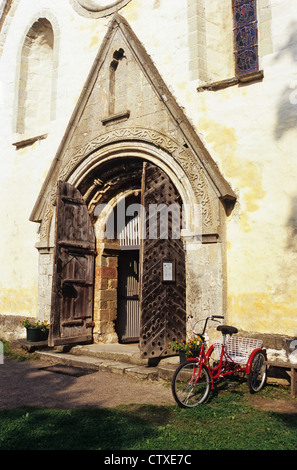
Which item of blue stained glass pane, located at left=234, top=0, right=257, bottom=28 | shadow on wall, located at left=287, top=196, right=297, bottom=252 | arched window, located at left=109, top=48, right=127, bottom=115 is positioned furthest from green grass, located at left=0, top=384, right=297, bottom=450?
blue stained glass pane, located at left=234, top=0, right=257, bottom=28

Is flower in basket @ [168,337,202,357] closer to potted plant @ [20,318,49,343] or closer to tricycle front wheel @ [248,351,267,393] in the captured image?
tricycle front wheel @ [248,351,267,393]

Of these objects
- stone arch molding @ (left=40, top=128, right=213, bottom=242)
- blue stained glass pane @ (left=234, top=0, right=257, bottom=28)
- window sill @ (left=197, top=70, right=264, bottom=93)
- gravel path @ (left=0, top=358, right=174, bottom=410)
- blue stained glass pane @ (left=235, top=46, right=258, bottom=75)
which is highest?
blue stained glass pane @ (left=234, top=0, right=257, bottom=28)

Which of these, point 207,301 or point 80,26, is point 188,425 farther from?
point 80,26

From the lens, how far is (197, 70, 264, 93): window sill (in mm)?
6504

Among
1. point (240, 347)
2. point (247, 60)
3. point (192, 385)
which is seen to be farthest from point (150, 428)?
point (247, 60)

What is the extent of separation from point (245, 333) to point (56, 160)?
515 cm

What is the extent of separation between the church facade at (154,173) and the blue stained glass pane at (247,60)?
2 centimetres

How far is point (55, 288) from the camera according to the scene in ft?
25.0

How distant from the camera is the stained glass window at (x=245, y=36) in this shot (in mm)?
7250

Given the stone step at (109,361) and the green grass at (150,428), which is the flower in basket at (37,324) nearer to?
the stone step at (109,361)

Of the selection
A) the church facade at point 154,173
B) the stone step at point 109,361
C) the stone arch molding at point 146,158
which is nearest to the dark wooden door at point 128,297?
the church facade at point 154,173

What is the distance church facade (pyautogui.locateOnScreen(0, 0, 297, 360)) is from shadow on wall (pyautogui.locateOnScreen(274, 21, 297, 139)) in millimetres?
22

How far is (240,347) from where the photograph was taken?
5.77m
